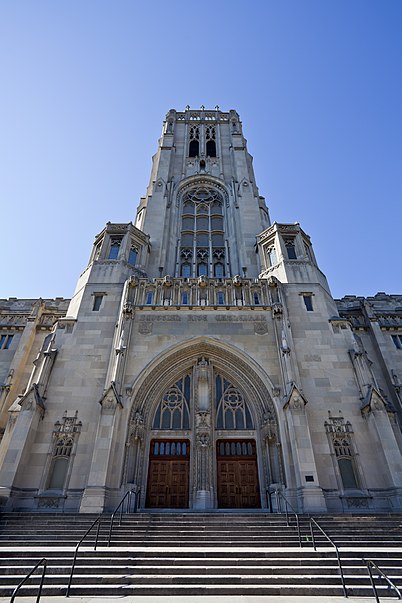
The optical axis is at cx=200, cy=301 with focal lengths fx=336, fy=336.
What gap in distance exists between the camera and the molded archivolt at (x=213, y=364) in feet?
58.5

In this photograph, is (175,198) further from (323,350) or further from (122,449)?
(122,449)

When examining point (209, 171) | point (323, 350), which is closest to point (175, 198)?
point (209, 171)

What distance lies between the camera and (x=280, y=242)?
25078 millimetres

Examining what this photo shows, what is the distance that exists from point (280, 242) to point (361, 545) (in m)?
19.1

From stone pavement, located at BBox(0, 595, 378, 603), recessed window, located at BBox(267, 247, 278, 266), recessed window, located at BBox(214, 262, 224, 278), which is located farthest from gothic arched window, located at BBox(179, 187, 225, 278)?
stone pavement, located at BBox(0, 595, 378, 603)

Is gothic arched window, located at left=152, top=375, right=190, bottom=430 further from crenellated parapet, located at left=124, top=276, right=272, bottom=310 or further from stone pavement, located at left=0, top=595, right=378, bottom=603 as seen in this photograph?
stone pavement, located at left=0, top=595, right=378, bottom=603

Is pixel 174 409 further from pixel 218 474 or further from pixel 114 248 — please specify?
pixel 114 248

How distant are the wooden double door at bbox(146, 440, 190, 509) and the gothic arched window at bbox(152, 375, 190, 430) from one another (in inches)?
34.2

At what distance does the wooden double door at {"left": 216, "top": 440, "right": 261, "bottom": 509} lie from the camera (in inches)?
641

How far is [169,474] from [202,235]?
67.1 feet

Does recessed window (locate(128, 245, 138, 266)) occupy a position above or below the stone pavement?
above

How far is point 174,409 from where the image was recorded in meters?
18.8

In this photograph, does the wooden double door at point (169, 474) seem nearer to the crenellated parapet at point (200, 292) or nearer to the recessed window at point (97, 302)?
the crenellated parapet at point (200, 292)

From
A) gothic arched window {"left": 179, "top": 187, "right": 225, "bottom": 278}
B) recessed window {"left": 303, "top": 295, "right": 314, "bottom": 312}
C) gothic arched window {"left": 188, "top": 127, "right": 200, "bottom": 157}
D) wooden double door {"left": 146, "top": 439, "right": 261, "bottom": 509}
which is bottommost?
wooden double door {"left": 146, "top": 439, "right": 261, "bottom": 509}
